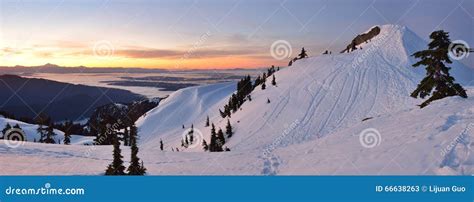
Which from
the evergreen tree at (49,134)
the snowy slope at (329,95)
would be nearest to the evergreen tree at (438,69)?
the snowy slope at (329,95)

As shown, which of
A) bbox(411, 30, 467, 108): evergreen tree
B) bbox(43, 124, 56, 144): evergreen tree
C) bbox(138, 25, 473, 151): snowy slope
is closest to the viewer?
bbox(411, 30, 467, 108): evergreen tree

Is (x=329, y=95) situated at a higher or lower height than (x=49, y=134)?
higher

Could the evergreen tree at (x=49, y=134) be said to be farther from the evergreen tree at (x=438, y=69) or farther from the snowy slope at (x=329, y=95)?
the evergreen tree at (x=438, y=69)

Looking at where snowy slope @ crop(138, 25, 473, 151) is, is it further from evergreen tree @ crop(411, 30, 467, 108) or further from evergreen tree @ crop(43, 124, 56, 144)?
evergreen tree @ crop(411, 30, 467, 108)

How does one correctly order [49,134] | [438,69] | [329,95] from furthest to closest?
1. [329,95]
2. [49,134]
3. [438,69]

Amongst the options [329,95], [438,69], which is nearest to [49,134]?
[329,95]

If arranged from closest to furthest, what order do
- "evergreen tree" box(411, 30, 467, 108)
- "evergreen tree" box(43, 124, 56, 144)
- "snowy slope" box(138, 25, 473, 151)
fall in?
"evergreen tree" box(411, 30, 467, 108), "evergreen tree" box(43, 124, 56, 144), "snowy slope" box(138, 25, 473, 151)

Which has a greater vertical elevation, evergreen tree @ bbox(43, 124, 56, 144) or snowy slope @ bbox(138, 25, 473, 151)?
snowy slope @ bbox(138, 25, 473, 151)

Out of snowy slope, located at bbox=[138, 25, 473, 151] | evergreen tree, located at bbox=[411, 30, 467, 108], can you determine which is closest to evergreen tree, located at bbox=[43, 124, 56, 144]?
snowy slope, located at bbox=[138, 25, 473, 151]

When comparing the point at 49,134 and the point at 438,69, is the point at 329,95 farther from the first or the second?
the point at 438,69

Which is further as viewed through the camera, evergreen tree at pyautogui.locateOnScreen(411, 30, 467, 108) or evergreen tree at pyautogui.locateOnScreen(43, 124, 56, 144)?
evergreen tree at pyautogui.locateOnScreen(43, 124, 56, 144)
